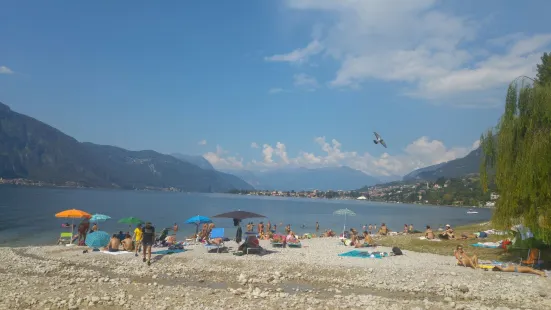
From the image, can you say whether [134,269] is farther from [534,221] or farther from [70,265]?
[534,221]

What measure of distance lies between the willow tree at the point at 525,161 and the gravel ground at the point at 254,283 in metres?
2.33

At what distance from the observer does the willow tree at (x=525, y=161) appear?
15.6 meters

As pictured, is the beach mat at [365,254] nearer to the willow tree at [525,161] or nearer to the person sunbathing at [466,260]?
the person sunbathing at [466,260]

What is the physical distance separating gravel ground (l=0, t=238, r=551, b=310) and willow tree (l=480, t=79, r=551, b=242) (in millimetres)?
2325

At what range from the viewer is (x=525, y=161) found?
16.0m

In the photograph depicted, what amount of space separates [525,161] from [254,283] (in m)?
11.2

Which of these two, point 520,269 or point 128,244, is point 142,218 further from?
point 520,269

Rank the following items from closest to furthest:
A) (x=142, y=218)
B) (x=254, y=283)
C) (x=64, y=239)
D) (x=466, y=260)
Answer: (x=254, y=283) < (x=466, y=260) < (x=64, y=239) < (x=142, y=218)

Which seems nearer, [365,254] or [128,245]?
[128,245]

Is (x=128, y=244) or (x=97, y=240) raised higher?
(x=97, y=240)

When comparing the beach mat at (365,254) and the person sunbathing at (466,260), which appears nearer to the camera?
the person sunbathing at (466,260)

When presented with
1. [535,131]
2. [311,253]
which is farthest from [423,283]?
[311,253]

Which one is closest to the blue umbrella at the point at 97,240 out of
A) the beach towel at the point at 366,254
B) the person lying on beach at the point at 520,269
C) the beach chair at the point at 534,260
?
the beach towel at the point at 366,254

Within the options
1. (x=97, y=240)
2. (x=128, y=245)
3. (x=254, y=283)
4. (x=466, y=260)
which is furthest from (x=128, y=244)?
(x=466, y=260)
